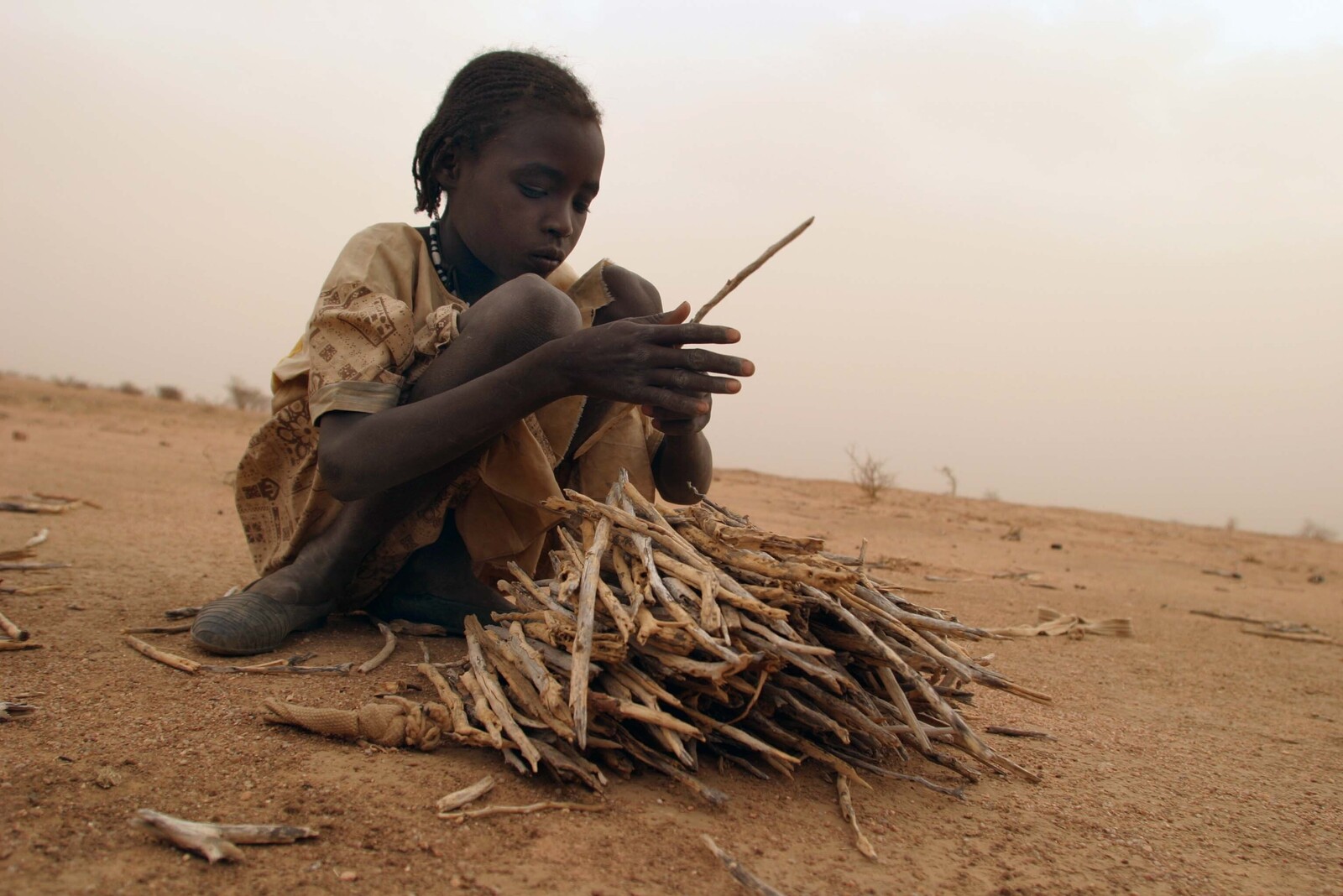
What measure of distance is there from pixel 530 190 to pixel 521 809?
68.3 inches

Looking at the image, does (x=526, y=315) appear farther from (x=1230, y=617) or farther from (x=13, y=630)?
(x=1230, y=617)

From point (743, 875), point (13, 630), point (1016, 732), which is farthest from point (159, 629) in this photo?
point (1016, 732)

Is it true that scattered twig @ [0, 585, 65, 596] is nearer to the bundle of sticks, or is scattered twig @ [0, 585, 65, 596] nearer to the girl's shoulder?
the girl's shoulder

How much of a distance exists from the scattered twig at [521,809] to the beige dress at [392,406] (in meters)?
0.94

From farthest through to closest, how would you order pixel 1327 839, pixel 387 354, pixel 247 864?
1. pixel 387 354
2. pixel 1327 839
3. pixel 247 864

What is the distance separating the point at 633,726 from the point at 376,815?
466 mm

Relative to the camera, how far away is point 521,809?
1.36 metres

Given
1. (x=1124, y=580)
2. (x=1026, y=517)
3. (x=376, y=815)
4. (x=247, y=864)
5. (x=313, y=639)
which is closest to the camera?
(x=247, y=864)

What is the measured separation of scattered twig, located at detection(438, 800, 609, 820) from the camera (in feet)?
4.36

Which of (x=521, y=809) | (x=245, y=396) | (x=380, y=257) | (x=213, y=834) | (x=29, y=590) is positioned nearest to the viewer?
(x=213, y=834)

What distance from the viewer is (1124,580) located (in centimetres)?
621

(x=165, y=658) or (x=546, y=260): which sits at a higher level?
(x=546, y=260)

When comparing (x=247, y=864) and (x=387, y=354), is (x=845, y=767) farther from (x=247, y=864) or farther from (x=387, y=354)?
(x=387, y=354)

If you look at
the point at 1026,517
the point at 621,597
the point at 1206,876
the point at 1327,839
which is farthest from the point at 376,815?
the point at 1026,517
